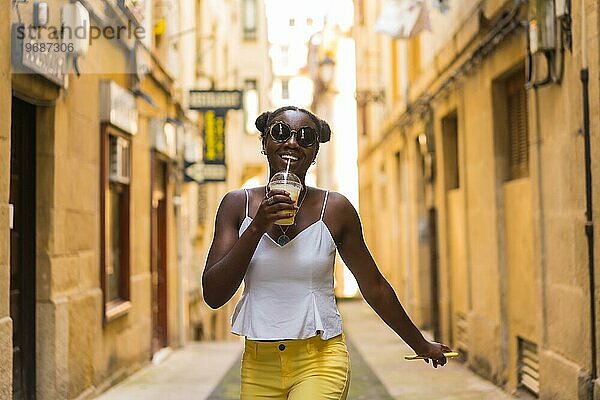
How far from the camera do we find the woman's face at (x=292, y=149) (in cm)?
307

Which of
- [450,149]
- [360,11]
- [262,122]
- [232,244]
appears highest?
[360,11]

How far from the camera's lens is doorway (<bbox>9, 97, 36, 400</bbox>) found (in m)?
7.70

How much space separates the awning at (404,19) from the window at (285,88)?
37869mm

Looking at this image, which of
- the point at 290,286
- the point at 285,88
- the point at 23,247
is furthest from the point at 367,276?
the point at 285,88

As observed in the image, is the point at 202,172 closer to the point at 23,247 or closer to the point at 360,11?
the point at 23,247

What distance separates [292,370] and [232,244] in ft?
1.49

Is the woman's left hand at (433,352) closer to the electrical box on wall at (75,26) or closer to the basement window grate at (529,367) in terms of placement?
the basement window grate at (529,367)

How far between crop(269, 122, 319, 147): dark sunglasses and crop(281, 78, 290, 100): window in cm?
4792

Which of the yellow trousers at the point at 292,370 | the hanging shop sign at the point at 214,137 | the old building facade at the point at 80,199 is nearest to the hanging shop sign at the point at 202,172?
the hanging shop sign at the point at 214,137

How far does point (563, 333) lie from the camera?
24.7 ft

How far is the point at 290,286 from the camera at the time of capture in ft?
9.96

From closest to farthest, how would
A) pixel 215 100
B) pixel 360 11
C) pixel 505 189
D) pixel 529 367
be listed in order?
pixel 529 367, pixel 505 189, pixel 215 100, pixel 360 11

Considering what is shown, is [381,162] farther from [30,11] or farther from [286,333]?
[286,333]

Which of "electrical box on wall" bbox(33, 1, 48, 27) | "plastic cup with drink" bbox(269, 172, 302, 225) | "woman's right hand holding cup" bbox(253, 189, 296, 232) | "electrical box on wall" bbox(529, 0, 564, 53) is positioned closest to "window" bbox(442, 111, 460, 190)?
"electrical box on wall" bbox(529, 0, 564, 53)
